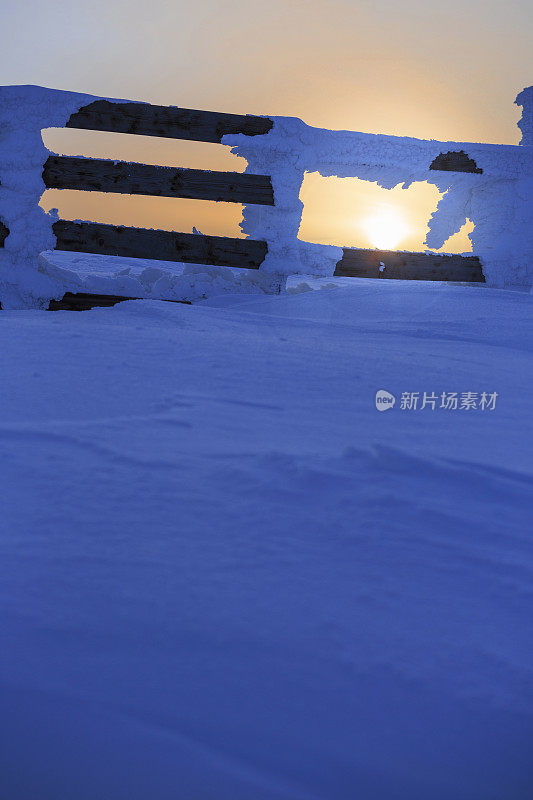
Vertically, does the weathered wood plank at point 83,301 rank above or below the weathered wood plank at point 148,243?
below

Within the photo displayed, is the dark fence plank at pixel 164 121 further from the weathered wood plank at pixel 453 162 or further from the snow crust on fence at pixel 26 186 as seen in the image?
the weathered wood plank at pixel 453 162

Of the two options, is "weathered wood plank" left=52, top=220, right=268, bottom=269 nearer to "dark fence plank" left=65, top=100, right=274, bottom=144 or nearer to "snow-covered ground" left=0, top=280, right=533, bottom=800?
"dark fence plank" left=65, top=100, right=274, bottom=144

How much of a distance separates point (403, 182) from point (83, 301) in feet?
9.11

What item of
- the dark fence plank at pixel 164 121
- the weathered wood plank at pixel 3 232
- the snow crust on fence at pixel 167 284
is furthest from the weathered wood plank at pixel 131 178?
the snow crust on fence at pixel 167 284

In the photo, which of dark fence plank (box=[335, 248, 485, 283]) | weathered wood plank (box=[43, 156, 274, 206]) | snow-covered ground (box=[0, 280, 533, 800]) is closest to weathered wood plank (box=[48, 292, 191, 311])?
weathered wood plank (box=[43, 156, 274, 206])

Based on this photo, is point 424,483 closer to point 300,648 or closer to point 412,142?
point 300,648

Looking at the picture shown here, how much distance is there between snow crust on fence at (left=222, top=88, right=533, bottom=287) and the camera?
175 inches

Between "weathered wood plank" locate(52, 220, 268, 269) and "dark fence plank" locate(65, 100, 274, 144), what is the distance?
0.72 m

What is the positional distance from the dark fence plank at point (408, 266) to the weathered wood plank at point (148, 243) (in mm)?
853

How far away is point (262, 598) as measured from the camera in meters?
0.76

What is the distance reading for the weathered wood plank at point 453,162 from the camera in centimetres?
476

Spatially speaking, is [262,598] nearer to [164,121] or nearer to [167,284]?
[167,284]

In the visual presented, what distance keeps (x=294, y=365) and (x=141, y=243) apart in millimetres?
2704

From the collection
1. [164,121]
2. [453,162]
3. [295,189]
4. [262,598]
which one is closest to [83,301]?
[164,121]
